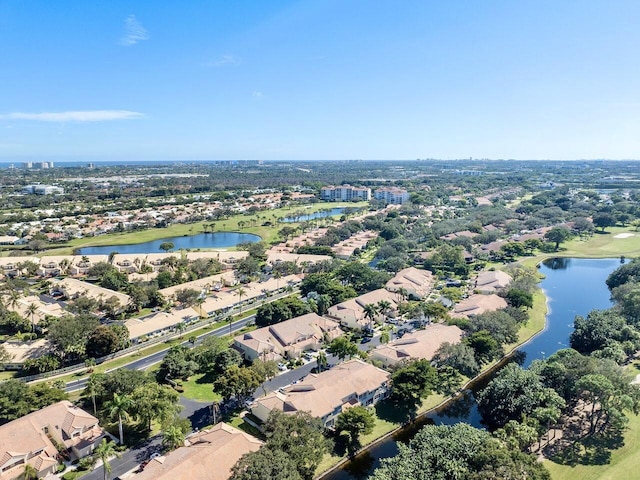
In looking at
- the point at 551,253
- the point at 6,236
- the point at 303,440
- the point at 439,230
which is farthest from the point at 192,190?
the point at 303,440

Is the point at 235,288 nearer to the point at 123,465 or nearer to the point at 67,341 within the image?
the point at 67,341

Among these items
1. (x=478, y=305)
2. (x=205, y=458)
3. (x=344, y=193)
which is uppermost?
(x=344, y=193)

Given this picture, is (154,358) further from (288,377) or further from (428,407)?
(428,407)

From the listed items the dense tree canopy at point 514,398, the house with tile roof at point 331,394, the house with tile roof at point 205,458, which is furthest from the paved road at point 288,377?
the dense tree canopy at point 514,398

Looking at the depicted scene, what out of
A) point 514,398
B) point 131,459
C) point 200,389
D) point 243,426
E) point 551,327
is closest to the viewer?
point 131,459

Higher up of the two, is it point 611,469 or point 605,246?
point 605,246

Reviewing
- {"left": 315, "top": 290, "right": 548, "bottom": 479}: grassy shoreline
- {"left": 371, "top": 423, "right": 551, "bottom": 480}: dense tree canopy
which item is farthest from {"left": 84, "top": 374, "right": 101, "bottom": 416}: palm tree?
{"left": 371, "top": 423, "right": 551, "bottom": 480}: dense tree canopy

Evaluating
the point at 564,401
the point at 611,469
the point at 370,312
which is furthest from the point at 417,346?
the point at 611,469

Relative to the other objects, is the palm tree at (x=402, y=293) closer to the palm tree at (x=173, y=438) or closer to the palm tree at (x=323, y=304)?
the palm tree at (x=323, y=304)

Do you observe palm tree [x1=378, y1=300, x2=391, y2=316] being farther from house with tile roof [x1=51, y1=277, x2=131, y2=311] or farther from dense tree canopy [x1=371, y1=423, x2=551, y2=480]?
house with tile roof [x1=51, y1=277, x2=131, y2=311]
